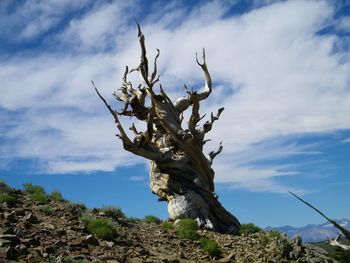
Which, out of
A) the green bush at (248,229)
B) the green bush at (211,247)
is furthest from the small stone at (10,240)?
the green bush at (248,229)

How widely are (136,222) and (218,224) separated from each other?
3.46 m

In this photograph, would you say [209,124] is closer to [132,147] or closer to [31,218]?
[132,147]

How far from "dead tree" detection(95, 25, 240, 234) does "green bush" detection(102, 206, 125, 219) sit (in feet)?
6.75

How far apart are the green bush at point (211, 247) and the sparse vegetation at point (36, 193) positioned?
5.27 meters

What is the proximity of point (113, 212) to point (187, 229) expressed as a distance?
8.80 feet

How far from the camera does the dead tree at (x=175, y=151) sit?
17312 mm

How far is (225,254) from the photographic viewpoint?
13.6 meters

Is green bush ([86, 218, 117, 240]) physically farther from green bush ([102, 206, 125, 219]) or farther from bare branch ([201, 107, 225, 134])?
bare branch ([201, 107, 225, 134])

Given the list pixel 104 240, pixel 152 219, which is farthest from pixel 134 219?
pixel 104 240

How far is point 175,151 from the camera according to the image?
18703 mm

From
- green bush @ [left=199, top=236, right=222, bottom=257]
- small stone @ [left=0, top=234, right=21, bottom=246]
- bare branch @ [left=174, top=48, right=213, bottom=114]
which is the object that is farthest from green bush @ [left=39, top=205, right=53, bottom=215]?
bare branch @ [left=174, top=48, right=213, bottom=114]

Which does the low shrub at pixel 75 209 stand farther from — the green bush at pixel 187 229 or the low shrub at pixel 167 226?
the green bush at pixel 187 229

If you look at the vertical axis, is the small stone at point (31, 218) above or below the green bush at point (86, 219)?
below

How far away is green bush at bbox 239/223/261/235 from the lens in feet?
60.4
